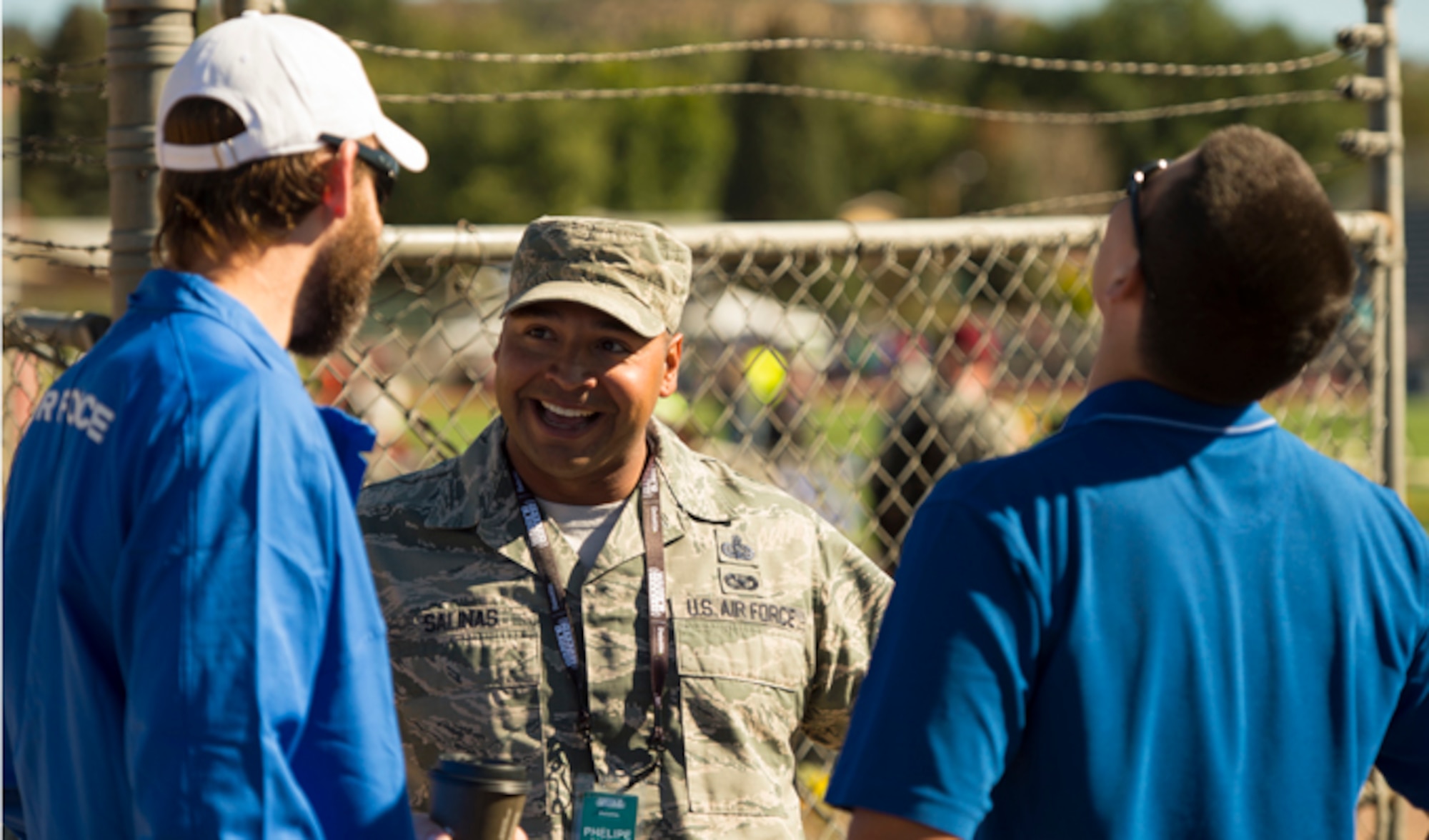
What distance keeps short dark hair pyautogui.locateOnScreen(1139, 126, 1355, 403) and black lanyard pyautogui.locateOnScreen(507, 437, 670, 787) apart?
1.14 meters

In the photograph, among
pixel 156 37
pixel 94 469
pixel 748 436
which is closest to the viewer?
pixel 94 469

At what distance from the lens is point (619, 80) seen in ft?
271

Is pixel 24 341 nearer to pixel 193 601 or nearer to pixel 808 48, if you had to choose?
pixel 193 601

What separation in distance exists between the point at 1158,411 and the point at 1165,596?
0.23 meters

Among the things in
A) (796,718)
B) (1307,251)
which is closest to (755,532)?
(796,718)

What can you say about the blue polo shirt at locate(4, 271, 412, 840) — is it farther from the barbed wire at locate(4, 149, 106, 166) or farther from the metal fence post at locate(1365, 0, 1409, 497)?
the metal fence post at locate(1365, 0, 1409, 497)

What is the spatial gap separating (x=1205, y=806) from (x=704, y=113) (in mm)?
90963

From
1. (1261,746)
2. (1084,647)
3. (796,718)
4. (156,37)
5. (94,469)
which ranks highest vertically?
(156,37)

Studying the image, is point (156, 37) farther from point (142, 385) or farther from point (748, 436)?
point (748, 436)

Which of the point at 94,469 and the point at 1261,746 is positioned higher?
the point at 94,469

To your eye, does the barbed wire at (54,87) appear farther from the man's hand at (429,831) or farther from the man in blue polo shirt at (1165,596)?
the man in blue polo shirt at (1165,596)

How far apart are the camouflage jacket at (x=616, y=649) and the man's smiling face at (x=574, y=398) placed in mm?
72

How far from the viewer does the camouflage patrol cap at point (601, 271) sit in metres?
2.75

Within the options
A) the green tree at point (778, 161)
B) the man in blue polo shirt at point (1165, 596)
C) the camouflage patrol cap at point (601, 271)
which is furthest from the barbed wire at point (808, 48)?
the green tree at point (778, 161)
